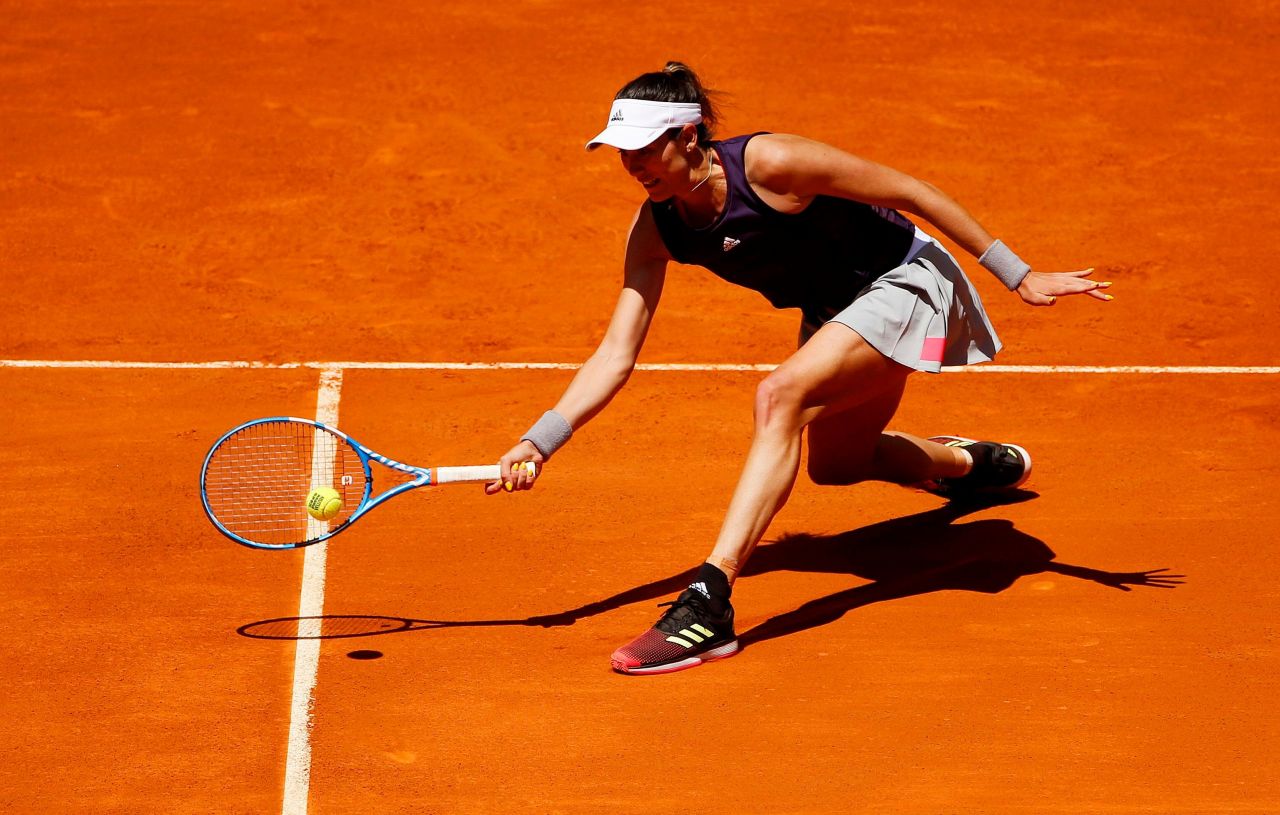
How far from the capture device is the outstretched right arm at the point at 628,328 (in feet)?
17.4

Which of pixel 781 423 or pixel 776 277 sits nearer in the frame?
pixel 781 423

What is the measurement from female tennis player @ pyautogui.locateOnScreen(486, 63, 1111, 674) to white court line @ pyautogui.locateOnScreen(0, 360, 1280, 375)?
2.31 m

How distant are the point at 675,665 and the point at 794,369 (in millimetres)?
969

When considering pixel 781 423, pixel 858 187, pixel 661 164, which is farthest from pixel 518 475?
pixel 858 187

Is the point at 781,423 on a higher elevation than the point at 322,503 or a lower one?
higher

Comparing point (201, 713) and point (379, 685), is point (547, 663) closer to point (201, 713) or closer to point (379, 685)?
point (379, 685)

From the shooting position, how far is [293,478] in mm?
6082

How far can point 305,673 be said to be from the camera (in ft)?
16.6

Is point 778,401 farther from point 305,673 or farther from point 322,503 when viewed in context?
point 305,673

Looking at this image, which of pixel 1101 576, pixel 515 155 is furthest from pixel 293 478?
pixel 515 155

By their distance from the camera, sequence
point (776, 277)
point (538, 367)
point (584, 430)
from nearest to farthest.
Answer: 1. point (776, 277)
2. point (584, 430)
3. point (538, 367)

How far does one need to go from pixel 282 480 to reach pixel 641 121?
2031 mm

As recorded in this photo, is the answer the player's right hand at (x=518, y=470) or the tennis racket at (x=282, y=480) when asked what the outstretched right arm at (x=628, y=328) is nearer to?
the player's right hand at (x=518, y=470)

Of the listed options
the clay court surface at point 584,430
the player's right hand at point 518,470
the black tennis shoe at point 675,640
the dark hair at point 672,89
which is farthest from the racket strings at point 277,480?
the dark hair at point 672,89
